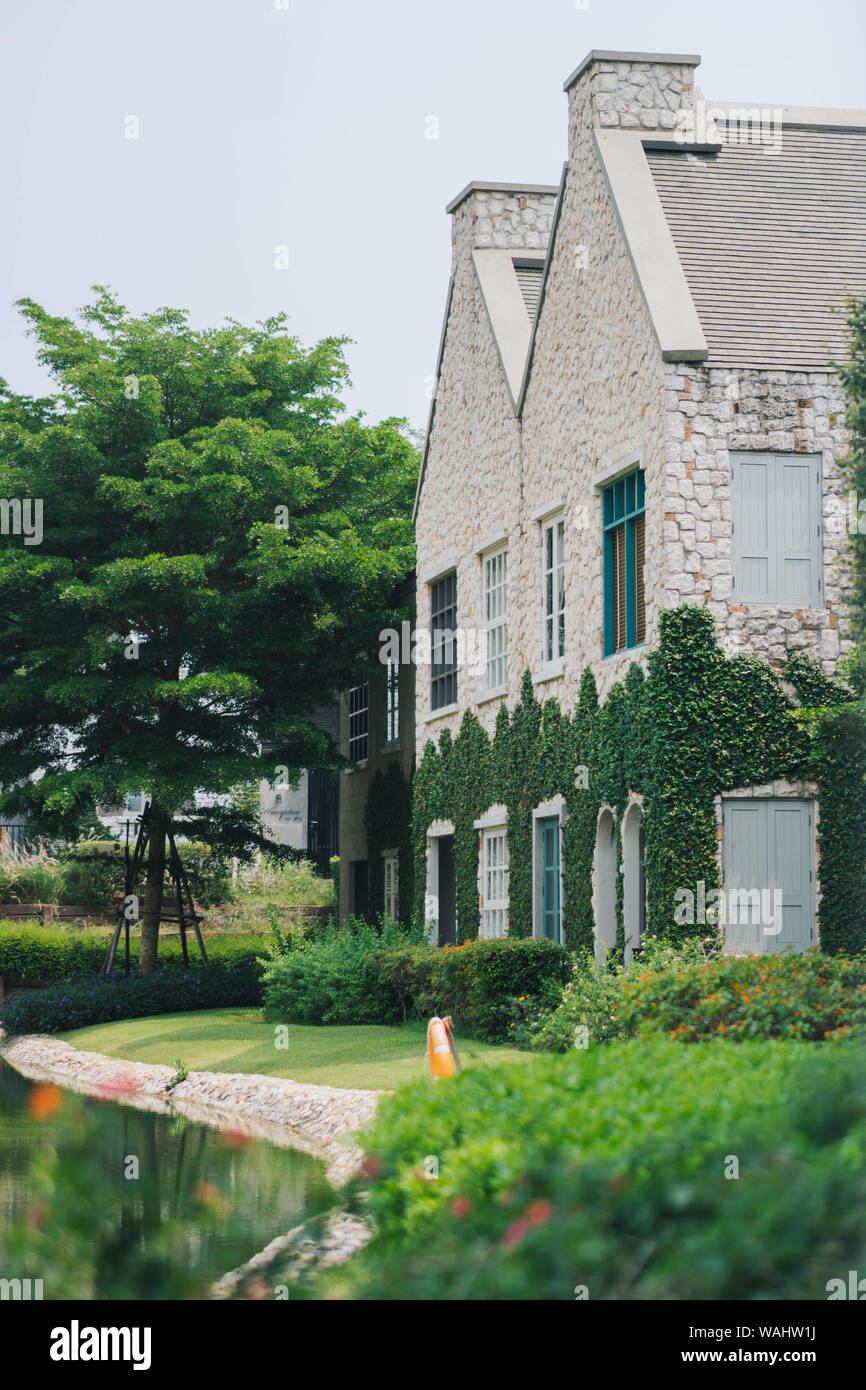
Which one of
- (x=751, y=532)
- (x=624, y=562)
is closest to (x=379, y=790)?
(x=624, y=562)

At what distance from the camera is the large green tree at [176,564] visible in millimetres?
25688

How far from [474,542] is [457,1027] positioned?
25.2ft

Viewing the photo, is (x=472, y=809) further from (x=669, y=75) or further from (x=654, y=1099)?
(x=654, y=1099)

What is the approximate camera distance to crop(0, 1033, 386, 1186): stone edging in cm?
1430

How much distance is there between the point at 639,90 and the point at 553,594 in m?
6.23

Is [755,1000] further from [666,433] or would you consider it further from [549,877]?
[549,877]

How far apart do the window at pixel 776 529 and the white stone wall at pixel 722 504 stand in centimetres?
13

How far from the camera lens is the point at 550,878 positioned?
67.2 feet

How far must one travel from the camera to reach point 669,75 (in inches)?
764

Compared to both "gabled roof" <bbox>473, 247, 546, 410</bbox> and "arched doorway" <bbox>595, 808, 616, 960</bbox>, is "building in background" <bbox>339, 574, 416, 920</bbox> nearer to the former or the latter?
"gabled roof" <bbox>473, 247, 546, 410</bbox>

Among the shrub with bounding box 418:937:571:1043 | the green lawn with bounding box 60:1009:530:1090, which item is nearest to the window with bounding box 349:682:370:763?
the green lawn with bounding box 60:1009:530:1090

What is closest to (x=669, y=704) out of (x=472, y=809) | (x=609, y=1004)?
(x=609, y=1004)

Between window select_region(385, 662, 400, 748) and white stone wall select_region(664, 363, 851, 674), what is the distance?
12.1 m

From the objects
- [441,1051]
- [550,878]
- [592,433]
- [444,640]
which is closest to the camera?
[441,1051]
